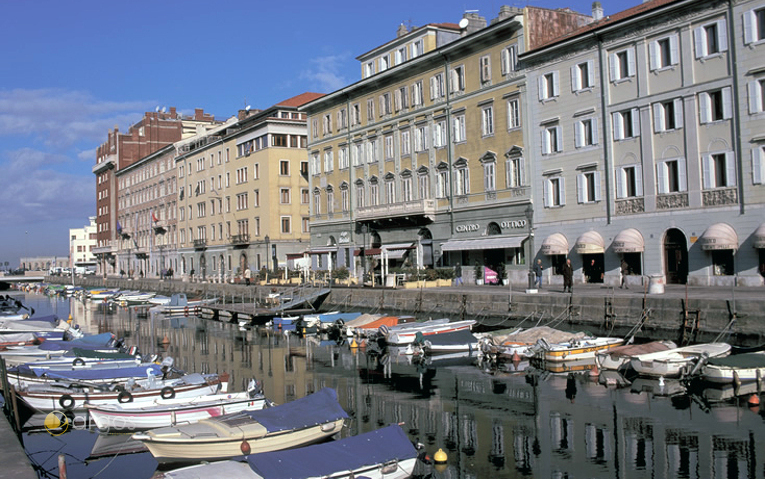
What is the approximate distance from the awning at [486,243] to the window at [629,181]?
26.5ft

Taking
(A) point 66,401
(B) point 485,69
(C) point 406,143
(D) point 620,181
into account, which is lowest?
(A) point 66,401

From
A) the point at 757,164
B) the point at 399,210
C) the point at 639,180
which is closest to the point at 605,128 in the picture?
the point at 639,180

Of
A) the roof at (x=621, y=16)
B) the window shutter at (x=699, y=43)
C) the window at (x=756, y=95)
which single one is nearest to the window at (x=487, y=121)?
the roof at (x=621, y=16)

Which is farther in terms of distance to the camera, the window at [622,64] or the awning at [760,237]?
the window at [622,64]

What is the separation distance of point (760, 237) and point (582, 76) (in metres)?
15.7

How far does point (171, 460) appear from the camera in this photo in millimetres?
17234

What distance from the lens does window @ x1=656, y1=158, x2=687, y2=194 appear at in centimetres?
3950

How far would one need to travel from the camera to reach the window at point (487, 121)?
52022 millimetres

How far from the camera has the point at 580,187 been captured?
149 feet

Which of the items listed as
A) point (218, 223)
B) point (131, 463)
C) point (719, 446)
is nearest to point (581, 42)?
point (719, 446)

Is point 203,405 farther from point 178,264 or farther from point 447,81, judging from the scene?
point 178,264

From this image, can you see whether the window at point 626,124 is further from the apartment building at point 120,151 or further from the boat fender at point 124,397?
the apartment building at point 120,151

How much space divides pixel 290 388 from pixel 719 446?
15.8m

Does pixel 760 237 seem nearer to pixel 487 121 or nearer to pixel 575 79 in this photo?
pixel 575 79
